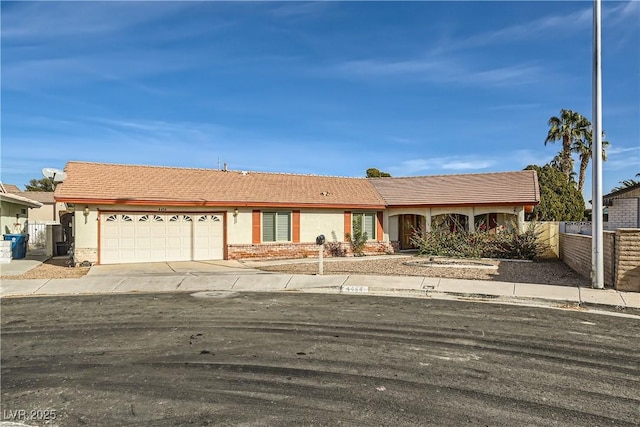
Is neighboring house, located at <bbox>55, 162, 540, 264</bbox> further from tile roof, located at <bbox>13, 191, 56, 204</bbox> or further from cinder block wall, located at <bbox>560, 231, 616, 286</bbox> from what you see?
tile roof, located at <bbox>13, 191, 56, 204</bbox>

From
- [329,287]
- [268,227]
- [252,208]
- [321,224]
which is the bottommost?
[329,287]

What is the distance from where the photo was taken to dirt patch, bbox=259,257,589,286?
46.3ft

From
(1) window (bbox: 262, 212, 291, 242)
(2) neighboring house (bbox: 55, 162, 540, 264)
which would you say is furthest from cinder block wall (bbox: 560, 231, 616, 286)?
(1) window (bbox: 262, 212, 291, 242)

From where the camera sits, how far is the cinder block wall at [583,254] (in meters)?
12.5

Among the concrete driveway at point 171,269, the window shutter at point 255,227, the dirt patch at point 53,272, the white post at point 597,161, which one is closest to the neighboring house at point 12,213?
the dirt patch at point 53,272

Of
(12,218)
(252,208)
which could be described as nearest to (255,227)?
(252,208)

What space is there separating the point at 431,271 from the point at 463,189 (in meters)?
10.4

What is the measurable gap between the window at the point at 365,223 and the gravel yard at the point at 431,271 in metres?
5.15

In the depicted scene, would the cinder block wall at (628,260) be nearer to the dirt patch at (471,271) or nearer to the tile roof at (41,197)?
the dirt patch at (471,271)

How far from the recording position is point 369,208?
24469mm

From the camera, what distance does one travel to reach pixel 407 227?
86.7ft

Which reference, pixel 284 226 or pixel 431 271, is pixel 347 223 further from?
pixel 431 271

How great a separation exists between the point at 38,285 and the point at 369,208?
1580cm

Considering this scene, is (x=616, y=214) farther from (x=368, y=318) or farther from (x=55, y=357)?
(x=55, y=357)
